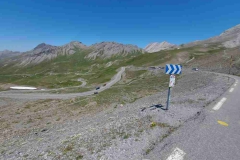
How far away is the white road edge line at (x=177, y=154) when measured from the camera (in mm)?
6521

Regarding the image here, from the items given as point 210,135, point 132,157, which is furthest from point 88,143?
point 210,135

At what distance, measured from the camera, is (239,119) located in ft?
35.8

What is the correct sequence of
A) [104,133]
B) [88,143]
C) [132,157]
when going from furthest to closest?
[104,133]
[88,143]
[132,157]

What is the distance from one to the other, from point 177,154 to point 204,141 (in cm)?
215

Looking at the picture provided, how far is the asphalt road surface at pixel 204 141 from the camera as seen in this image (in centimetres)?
677

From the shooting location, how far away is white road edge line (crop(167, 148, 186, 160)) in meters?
6.52

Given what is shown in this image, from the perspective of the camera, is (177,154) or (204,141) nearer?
(177,154)

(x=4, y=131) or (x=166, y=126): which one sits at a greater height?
(x=166, y=126)

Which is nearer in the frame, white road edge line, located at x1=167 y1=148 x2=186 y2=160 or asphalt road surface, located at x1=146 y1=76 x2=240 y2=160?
white road edge line, located at x1=167 y1=148 x2=186 y2=160

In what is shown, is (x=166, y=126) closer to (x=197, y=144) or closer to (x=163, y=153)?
(x=197, y=144)

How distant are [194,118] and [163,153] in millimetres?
5122

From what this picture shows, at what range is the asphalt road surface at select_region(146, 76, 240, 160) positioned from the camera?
6766 mm

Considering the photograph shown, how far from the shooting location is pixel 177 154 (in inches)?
267

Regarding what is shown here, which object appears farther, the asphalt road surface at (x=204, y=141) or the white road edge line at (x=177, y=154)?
the asphalt road surface at (x=204, y=141)
